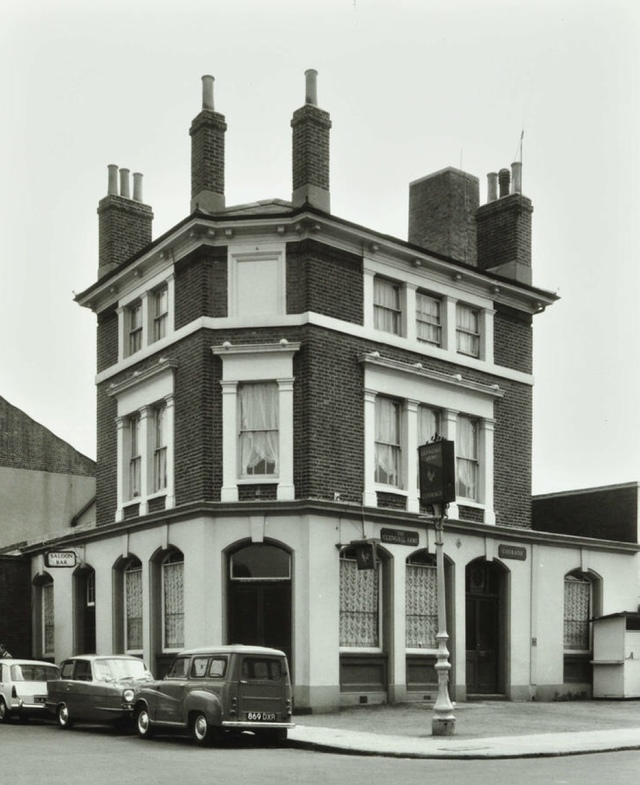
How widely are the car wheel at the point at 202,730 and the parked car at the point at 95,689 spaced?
255cm

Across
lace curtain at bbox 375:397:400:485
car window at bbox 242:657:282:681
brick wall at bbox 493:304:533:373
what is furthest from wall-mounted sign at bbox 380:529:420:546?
car window at bbox 242:657:282:681

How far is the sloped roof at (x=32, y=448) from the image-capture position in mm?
46188

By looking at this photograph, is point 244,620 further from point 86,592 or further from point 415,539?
point 86,592

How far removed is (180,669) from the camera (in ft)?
65.9

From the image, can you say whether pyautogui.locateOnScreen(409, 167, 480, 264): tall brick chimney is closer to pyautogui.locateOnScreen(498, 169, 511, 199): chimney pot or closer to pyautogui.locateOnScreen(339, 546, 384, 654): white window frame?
pyautogui.locateOnScreen(498, 169, 511, 199): chimney pot

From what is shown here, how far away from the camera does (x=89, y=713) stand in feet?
72.1

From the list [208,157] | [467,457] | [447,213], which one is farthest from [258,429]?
[447,213]

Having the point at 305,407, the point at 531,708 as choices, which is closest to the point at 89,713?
the point at 305,407

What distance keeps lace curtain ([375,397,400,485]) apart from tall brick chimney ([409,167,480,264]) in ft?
20.5

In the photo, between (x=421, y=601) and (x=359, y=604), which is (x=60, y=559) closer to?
(x=359, y=604)

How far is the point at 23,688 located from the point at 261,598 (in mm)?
5191

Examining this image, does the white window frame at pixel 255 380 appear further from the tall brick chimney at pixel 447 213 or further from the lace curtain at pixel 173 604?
the tall brick chimney at pixel 447 213

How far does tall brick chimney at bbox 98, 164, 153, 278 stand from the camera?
32.5m

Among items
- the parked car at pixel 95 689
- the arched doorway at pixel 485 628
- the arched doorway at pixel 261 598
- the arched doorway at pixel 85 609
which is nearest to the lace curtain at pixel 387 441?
the arched doorway at pixel 261 598
